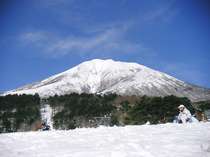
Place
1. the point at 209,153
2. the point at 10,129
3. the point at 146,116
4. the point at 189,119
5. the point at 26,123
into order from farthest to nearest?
1. the point at 26,123
2. the point at 10,129
3. the point at 146,116
4. the point at 189,119
5. the point at 209,153

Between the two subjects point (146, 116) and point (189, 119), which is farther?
point (146, 116)

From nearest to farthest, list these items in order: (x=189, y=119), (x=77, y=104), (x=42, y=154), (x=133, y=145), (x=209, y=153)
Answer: (x=209, y=153)
(x=42, y=154)
(x=133, y=145)
(x=189, y=119)
(x=77, y=104)

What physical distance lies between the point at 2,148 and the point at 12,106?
91603 millimetres

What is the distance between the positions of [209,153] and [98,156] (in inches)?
75.5

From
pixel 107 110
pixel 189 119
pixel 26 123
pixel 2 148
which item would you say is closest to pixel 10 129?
pixel 26 123

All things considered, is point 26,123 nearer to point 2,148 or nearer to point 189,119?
point 189,119

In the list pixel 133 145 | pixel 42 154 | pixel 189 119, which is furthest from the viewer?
pixel 189 119

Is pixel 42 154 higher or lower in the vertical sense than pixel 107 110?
lower

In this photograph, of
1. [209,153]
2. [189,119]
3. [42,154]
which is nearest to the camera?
[209,153]

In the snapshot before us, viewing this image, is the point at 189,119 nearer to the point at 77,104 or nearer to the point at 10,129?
the point at 10,129

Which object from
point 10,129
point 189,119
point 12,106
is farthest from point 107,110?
point 189,119

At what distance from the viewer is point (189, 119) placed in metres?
16.8

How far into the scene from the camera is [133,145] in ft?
27.4

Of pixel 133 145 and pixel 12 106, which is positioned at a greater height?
pixel 12 106
